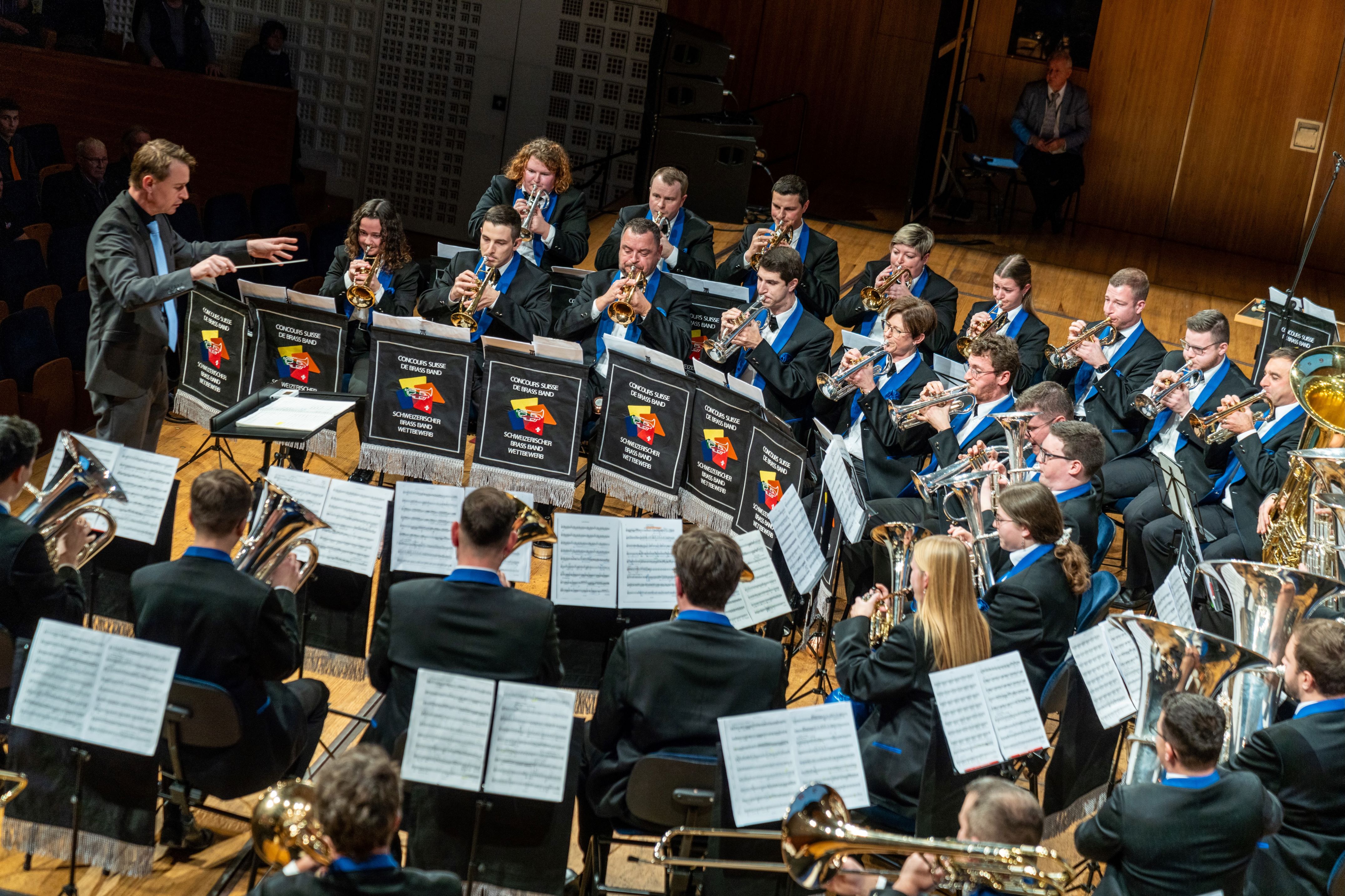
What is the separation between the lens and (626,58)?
42.5 ft

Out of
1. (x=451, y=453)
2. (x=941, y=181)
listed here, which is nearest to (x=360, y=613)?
(x=451, y=453)

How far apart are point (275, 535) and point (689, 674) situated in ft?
4.79

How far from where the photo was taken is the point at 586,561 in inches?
173

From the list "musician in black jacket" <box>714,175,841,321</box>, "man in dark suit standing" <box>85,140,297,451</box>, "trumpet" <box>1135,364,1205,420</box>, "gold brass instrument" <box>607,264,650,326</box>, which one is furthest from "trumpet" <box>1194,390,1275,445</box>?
"man in dark suit standing" <box>85,140,297,451</box>

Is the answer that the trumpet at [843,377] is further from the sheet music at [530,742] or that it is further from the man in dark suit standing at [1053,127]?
the man in dark suit standing at [1053,127]

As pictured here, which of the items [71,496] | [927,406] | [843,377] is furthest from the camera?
[843,377]

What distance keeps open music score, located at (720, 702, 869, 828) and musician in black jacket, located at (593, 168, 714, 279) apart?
439 cm

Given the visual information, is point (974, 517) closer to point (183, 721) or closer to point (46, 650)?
A: point (183, 721)

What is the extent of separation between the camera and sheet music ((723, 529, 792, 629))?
14.4 feet

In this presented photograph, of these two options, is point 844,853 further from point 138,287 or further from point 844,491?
point 138,287

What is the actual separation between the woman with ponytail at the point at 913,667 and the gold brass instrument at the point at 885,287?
349cm

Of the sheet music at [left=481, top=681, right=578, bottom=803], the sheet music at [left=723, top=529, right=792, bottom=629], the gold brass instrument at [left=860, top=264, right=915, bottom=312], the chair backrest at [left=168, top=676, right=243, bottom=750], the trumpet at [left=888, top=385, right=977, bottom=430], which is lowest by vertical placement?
the chair backrest at [left=168, top=676, right=243, bottom=750]

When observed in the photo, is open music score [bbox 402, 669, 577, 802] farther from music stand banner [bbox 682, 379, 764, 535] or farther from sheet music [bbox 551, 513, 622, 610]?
music stand banner [bbox 682, 379, 764, 535]

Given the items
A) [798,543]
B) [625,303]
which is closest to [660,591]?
[798,543]
